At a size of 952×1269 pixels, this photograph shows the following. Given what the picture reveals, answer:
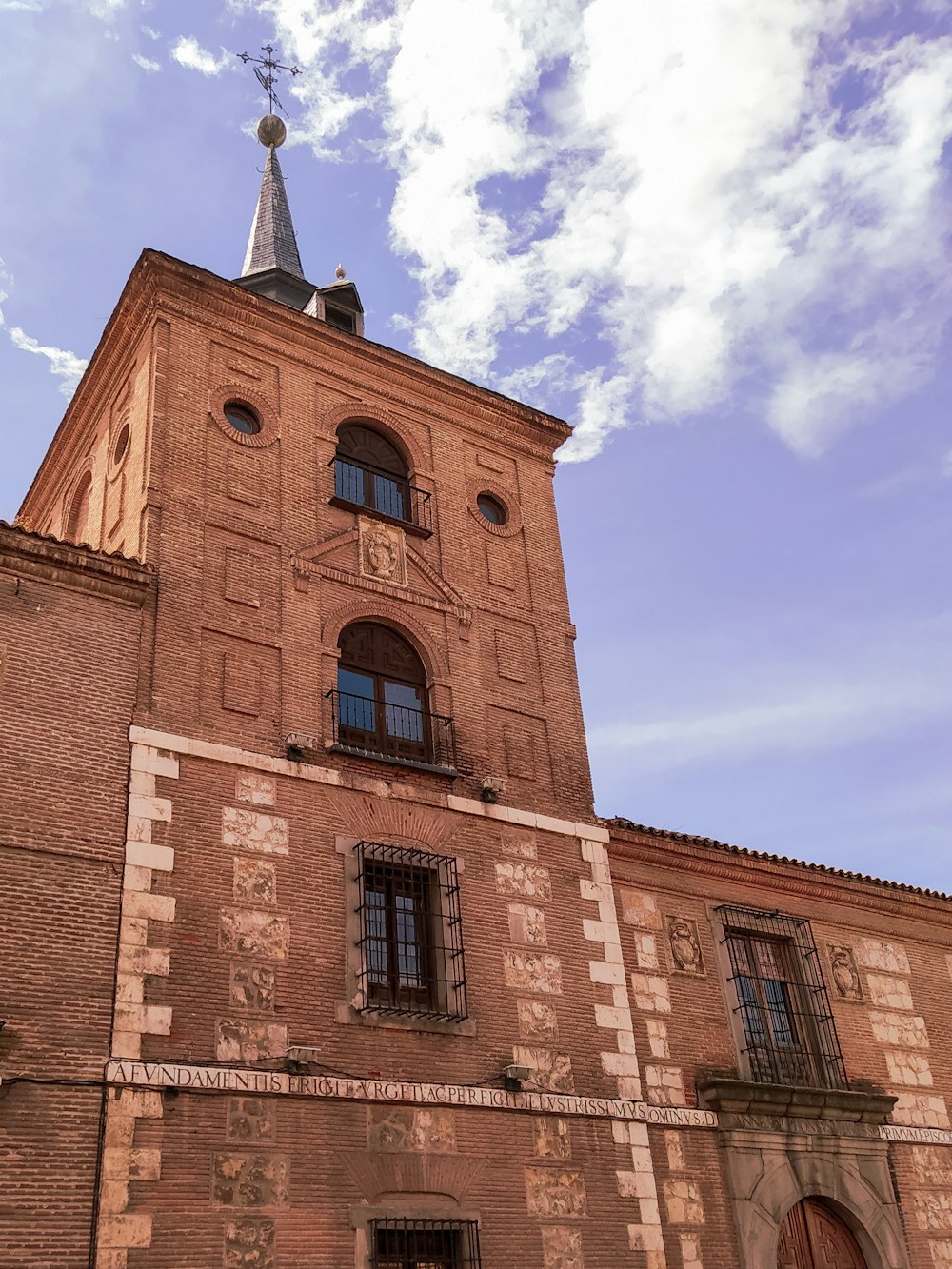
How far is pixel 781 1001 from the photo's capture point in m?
16.3

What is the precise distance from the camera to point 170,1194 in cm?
1048

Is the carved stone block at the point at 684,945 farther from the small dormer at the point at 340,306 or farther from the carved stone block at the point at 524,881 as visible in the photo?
the small dormer at the point at 340,306

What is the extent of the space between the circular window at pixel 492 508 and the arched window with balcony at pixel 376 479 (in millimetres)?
1126

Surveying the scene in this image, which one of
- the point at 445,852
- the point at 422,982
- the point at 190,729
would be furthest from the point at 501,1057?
the point at 190,729

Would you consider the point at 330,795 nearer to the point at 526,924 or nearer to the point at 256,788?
the point at 256,788

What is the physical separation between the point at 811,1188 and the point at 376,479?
32.7 ft

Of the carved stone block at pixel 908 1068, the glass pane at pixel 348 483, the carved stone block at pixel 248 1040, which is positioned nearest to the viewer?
the carved stone block at pixel 248 1040

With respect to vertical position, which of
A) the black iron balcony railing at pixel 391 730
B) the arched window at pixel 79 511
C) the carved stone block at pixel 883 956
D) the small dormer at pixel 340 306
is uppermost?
the small dormer at pixel 340 306

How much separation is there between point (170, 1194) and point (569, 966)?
5118 mm

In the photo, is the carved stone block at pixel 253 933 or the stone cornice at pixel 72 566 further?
the stone cornice at pixel 72 566

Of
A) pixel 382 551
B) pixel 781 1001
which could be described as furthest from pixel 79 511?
pixel 781 1001

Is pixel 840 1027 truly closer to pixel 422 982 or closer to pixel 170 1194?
pixel 422 982

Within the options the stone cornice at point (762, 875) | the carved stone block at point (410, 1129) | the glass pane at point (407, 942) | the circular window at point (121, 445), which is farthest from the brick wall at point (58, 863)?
the stone cornice at point (762, 875)

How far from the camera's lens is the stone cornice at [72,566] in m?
12.5
